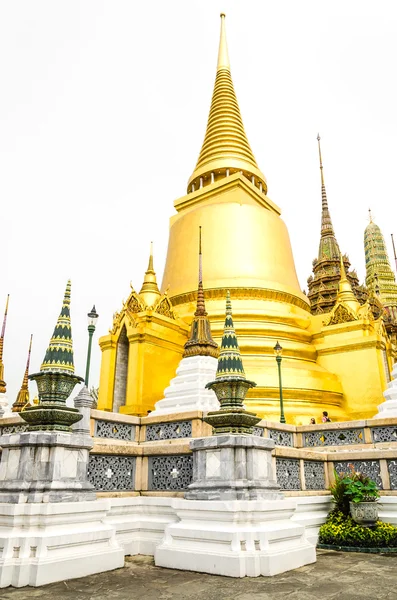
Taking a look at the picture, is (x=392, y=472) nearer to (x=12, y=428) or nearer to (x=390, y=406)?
(x=390, y=406)

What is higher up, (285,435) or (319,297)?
(319,297)

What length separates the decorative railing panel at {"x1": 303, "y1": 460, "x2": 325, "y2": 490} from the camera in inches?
324

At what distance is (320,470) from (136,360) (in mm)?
7819

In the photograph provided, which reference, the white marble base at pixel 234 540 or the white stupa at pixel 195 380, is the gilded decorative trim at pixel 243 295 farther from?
the white marble base at pixel 234 540

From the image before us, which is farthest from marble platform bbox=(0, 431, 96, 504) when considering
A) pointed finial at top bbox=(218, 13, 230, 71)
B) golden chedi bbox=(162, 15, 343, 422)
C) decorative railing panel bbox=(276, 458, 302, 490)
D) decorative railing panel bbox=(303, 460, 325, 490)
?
pointed finial at top bbox=(218, 13, 230, 71)

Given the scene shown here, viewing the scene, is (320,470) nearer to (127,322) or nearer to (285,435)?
(285,435)

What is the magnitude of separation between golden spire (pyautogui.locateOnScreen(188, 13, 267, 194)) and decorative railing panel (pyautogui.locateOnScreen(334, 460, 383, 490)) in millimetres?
16396

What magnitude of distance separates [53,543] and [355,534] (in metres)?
4.49

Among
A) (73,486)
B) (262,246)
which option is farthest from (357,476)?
(262,246)

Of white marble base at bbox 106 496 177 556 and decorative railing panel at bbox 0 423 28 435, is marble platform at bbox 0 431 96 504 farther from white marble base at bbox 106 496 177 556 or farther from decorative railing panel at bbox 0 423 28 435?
decorative railing panel at bbox 0 423 28 435

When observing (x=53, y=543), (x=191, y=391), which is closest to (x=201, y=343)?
(x=191, y=391)

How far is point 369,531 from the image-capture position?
23.5ft

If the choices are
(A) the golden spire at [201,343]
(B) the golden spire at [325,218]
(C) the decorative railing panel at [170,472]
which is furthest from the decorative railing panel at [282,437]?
(B) the golden spire at [325,218]

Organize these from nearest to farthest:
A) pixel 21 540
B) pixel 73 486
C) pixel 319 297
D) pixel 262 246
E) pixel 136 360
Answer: pixel 21 540 < pixel 73 486 < pixel 136 360 < pixel 262 246 < pixel 319 297
